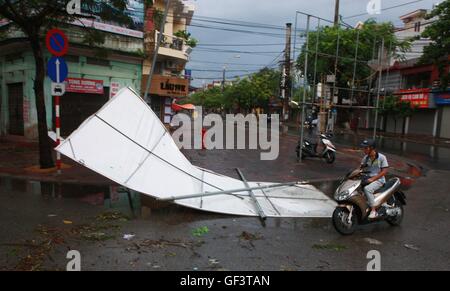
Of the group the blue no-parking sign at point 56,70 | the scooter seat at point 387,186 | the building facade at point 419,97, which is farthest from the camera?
the building facade at point 419,97

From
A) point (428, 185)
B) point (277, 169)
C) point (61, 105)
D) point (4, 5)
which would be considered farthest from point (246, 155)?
point (4, 5)

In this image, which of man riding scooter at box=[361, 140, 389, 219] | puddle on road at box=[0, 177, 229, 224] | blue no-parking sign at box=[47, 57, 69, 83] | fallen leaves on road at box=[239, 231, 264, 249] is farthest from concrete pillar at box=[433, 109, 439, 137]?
fallen leaves on road at box=[239, 231, 264, 249]

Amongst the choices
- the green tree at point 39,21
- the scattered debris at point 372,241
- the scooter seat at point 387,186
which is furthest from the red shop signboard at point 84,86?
the scattered debris at point 372,241

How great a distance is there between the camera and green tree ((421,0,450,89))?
24172 millimetres

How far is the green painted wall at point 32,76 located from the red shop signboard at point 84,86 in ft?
0.61

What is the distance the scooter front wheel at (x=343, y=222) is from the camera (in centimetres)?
609

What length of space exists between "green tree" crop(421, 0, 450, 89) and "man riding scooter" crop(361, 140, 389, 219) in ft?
70.2

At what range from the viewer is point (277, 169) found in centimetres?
1259

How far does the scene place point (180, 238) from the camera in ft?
18.7

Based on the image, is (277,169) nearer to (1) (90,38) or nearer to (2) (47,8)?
(1) (90,38)

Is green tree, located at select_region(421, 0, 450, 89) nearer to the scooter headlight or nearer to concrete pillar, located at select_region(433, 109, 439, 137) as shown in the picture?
concrete pillar, located at select_region(433, 109, 439, 137)

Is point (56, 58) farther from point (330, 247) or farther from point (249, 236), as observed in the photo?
point (330, 247)

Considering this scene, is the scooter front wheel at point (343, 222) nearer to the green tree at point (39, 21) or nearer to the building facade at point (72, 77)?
the green tree at point (39, 21)

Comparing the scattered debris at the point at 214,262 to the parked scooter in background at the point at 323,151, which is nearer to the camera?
the scattered debris at the point at 214,262
